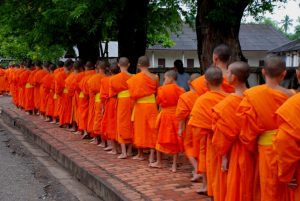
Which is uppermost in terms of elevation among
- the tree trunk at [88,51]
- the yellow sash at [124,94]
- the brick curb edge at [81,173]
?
the tree trunk at [88,51]

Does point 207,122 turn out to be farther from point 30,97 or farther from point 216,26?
point 30,97

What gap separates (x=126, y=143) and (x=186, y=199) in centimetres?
322

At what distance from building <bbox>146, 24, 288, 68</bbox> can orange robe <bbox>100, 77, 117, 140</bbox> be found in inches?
1251

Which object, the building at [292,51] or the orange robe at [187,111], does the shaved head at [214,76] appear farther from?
the building at [292,51]

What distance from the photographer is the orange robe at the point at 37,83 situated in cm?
1620

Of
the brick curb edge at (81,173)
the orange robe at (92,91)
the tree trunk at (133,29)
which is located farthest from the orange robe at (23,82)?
the orange robe at (92,91)

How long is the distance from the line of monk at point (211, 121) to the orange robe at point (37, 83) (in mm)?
3497

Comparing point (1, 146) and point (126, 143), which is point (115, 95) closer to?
point (126, 143)

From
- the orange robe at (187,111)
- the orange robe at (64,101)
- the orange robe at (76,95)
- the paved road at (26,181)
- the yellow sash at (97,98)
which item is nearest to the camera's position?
the orange robe at (187,111)

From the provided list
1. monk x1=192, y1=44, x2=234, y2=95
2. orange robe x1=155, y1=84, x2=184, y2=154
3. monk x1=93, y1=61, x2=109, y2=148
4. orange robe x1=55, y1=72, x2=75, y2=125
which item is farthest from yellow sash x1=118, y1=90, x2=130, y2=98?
orange robe x1=55, y1=72, x2=75, y2=125

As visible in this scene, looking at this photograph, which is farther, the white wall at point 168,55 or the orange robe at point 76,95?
the white wall at point 168,55

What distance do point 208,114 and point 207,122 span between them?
0.09 meters

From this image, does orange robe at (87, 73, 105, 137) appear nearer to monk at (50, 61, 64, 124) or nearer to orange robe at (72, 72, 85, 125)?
orange robe at (72, 72, 85, 125)

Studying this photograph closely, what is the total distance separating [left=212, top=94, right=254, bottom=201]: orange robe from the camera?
504 centimetres
